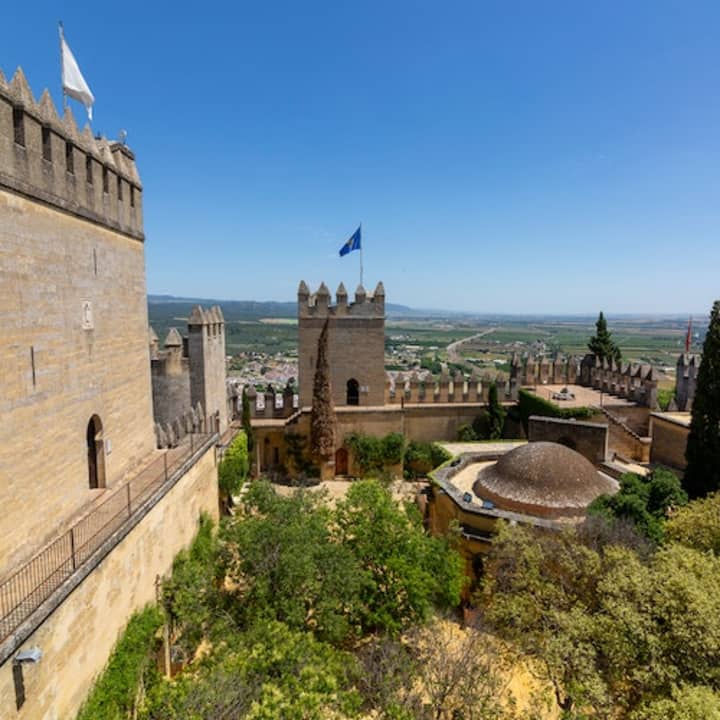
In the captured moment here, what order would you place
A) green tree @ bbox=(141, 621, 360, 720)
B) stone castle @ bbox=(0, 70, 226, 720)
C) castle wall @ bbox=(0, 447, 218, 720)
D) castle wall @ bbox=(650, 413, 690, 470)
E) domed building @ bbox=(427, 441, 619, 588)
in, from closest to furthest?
castle wall @ bbox=(0, 447, 218, 720) → green tree @ bbox=(141, 621, 360, 720) → stone castle @ bbox=(0, 70, 226, 720) → domed building @ bbox=(427, 441, 619, 588) → castle wall @ bbox=(650, 413, 690, 470)

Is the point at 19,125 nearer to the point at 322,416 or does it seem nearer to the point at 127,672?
the point at 127,672

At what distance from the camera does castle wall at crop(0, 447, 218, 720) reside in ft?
24.0

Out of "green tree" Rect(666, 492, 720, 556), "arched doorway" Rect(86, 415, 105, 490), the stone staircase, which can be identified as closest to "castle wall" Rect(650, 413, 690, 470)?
the stone staircase

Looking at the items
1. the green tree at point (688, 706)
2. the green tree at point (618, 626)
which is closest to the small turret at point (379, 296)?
the green tree at point (618, 626)

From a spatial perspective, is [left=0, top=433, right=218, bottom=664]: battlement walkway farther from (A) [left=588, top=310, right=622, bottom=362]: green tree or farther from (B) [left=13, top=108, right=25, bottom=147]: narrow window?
(A) [left=588, top=310, right=622, bottom=362]: green tree

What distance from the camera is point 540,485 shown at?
57.2ft

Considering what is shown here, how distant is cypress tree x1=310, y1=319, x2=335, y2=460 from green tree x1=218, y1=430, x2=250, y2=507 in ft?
13.1

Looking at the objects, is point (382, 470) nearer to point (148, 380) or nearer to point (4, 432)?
point (148, 380)

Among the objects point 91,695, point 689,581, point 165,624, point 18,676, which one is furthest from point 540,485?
point 18,676

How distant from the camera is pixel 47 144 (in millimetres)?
10523

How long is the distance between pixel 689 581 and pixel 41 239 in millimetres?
15092

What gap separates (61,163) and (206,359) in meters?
11.0

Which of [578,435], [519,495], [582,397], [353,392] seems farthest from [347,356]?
[582,397]

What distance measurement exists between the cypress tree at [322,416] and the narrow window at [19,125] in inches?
699
